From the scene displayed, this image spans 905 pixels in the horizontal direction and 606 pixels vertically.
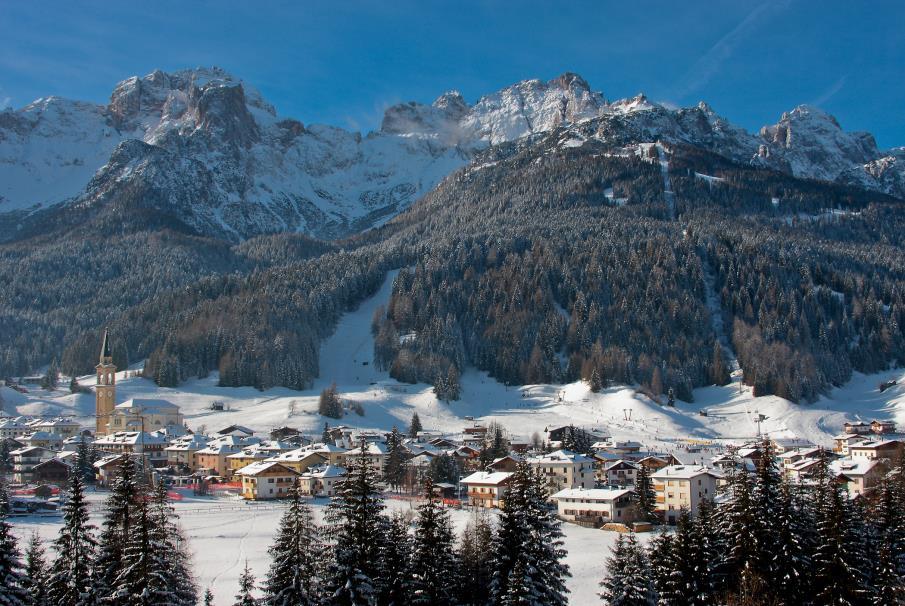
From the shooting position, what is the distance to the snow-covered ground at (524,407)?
126 meters

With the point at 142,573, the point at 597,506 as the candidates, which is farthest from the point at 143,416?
the point at 142,573

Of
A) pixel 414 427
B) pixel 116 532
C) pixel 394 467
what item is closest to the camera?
pixel 116 532

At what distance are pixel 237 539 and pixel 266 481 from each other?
26290 millimetres

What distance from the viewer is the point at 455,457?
9925 centimetres

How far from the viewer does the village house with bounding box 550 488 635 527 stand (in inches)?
2790

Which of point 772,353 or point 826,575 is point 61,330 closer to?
point 772,353

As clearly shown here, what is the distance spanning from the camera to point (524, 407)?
14150cm

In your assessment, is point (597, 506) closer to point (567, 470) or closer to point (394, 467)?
point (567, 470)

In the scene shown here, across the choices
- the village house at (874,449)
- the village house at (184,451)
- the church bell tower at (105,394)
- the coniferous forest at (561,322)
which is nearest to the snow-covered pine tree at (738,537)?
the village house at (874,449)

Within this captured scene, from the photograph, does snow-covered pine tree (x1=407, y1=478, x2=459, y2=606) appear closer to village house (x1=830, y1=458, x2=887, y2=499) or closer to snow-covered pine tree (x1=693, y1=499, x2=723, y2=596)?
snow-covered pine tree (x1=693, y1=499, x2=723, y2=596)

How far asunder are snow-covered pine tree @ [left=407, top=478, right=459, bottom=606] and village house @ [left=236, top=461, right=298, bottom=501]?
154 feet

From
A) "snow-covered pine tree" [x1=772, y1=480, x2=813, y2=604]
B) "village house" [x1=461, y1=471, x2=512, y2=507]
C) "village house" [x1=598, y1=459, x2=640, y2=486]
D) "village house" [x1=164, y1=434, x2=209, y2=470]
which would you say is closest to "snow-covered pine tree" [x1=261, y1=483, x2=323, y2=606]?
"snow-covered pine tree" [x1=772, y1=480, x2=813, y2=604]

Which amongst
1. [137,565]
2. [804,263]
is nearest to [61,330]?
[804,263]

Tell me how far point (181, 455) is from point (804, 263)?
433 ft
